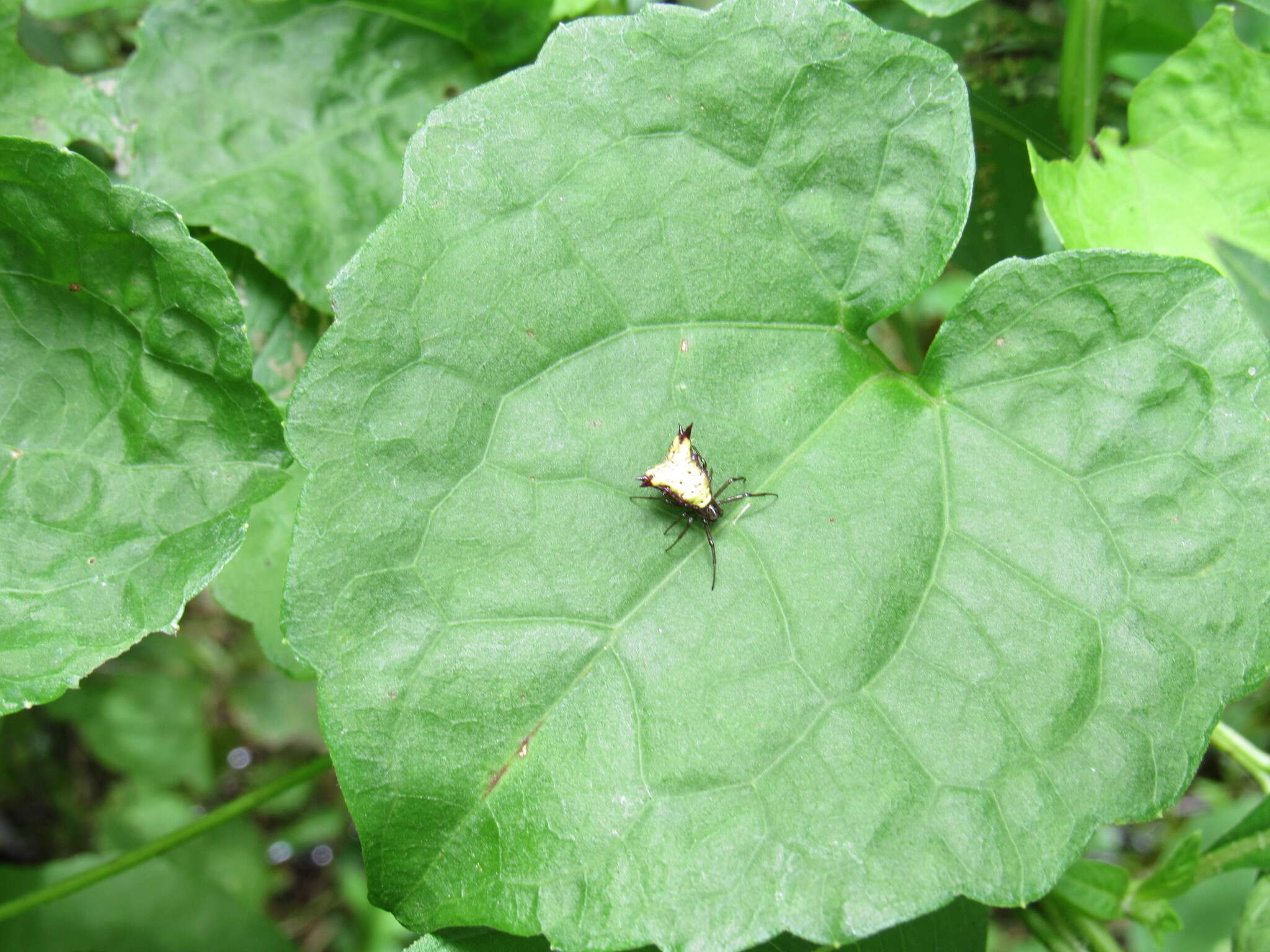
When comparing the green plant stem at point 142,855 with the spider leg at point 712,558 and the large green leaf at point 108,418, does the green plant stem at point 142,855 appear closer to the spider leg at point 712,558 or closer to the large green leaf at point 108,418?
the large green leaf at point 108,418

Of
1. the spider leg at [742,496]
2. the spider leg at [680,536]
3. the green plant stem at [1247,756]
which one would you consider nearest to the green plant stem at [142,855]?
the spider leg at [680,536]

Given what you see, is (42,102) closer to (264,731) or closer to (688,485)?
(688,485)

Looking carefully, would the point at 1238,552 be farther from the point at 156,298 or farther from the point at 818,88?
the point at 156,298

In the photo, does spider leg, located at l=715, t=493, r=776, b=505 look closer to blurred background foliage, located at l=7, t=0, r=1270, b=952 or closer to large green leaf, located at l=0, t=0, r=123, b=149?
blurred background foliage, located at l=7, t=0, r=1270, b=952

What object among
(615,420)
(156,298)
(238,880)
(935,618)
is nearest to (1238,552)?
(935,618)

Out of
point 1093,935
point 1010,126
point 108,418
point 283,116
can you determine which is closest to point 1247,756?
point 1093,935
